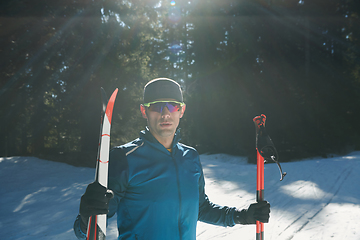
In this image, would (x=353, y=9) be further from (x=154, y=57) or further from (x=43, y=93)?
(x=43, y=93)

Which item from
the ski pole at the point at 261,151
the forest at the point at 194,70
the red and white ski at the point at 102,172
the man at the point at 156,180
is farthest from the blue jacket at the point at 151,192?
the forest at the point at 194,70

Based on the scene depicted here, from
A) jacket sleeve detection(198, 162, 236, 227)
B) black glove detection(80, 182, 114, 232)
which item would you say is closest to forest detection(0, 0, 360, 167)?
jacket sleeve detection(198, 162, 236, 227)

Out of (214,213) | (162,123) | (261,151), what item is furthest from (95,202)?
(261,151)

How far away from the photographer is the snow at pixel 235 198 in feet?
16.4

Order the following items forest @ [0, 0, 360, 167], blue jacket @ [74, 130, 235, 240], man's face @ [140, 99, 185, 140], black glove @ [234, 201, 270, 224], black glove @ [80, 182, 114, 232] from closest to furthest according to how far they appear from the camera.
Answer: black glove @ [80, 182, 114, 232] < blue jacket @ [74, 130, 235, 240] < man's face @ [140, 99, 185, 140] < black glove @ [234, 201, 270, 224] < forest @ [0, 0, 360, 167]

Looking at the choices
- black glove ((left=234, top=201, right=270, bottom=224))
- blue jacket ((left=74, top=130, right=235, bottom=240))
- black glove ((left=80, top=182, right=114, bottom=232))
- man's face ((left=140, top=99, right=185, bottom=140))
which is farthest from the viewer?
black glove ((left=234, top=201, right=270, bottom=224))

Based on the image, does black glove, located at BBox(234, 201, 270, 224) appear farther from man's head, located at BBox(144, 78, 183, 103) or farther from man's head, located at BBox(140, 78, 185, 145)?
man's head, located at BBox(144, 78, 183, 103)

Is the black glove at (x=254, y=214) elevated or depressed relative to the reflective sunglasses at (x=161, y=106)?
depressed

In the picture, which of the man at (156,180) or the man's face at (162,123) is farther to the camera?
the man's face at (162,123)

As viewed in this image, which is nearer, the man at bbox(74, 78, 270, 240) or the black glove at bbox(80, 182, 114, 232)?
the black glove at bbox(80, 182, 114, 232)

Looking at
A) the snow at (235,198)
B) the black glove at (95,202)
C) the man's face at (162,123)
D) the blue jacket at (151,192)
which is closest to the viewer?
the black glove at (95,202)

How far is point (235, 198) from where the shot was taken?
23.4 feet

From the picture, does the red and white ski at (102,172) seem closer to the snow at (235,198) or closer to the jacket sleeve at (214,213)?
the jacket sleeve at (214,213)

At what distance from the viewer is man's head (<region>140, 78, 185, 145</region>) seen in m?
1.97
